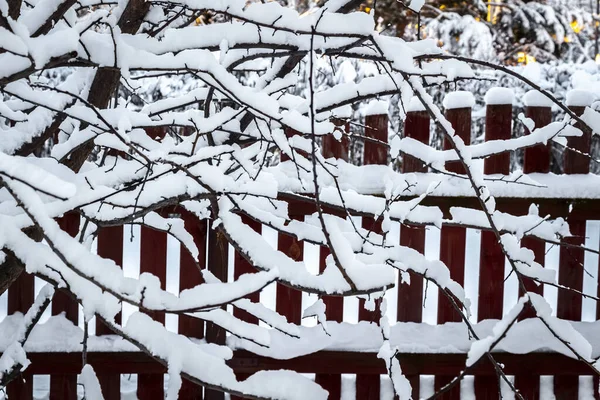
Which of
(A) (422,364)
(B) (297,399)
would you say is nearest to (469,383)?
(A) (422,364)

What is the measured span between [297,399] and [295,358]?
144cm

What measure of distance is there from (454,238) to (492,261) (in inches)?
7.8

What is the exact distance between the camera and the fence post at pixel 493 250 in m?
2.51

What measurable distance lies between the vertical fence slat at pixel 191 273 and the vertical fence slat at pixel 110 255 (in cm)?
25

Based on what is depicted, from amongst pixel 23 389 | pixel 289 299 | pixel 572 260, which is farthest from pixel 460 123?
pixel 23 389

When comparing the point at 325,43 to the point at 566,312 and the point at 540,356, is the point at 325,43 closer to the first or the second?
the point at 540,356

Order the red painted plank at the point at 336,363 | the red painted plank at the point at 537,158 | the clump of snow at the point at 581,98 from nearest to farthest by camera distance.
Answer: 1. the red painted plank at the point at 336,363
2. the clump of snow at the point at 581,98
3. the red painted plank at the point at 537,158

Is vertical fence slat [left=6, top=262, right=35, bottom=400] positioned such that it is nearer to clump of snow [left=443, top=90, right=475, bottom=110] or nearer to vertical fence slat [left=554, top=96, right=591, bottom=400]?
clump of snow [left=443, top=90, right=475, bottom=110]

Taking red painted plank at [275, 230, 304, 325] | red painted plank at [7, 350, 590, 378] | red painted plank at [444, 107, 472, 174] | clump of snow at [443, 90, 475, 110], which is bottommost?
red painted plank at [7, 350, 590, 378]

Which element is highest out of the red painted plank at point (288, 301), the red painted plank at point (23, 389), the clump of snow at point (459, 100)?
the clump of snow at point (459, 100)

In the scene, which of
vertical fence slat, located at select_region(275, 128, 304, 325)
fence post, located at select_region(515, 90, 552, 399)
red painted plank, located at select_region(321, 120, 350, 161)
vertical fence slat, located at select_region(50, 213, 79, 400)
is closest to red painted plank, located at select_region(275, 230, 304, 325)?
vertical fence slat, located at select_region(275, 128, 304, 325)

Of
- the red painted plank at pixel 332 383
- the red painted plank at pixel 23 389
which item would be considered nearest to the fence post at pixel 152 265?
the red painted plank at pixel 23 389

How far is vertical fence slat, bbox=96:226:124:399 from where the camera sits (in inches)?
94.6

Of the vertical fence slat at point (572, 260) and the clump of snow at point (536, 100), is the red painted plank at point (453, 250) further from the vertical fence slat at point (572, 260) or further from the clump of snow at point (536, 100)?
the vertical fence slat at point (572, 260)
